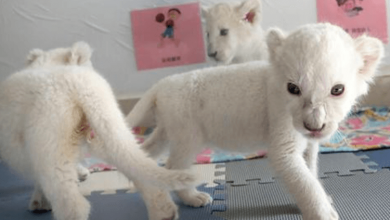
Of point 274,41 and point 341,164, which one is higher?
point 274,41

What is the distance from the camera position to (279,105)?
1.22 m

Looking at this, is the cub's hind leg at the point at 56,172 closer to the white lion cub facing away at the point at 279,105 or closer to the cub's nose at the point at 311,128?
the white lion cub facing away at the point at 279,105

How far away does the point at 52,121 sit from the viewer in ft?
3.46

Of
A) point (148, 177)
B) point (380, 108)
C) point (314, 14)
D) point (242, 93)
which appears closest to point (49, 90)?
point (148, 177)

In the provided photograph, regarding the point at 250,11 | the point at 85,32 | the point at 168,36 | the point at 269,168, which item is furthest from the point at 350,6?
the point at 85,32

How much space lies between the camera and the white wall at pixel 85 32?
2643mm

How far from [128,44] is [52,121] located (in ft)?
5.46

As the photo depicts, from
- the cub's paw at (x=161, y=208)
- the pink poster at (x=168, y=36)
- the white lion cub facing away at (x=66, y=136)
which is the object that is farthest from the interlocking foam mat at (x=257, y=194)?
the pink poster at (x=168, y=36)

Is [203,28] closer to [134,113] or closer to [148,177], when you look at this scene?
[134,113]

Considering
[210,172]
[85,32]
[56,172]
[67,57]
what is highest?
[85,32]

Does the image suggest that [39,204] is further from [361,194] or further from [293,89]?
[361,194]

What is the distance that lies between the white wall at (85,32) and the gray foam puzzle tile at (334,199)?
1.28 metres

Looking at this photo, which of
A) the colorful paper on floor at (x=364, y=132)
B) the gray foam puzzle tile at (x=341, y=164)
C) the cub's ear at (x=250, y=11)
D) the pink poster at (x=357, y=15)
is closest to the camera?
the gray foam puzzle tile at (x=341, y=164)

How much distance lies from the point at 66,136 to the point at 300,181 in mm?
606
